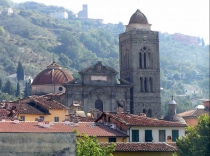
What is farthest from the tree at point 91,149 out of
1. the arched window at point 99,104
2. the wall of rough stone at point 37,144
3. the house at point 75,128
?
the arched window at point 99,104

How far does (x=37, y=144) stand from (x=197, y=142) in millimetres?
12423

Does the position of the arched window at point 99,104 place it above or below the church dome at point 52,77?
below

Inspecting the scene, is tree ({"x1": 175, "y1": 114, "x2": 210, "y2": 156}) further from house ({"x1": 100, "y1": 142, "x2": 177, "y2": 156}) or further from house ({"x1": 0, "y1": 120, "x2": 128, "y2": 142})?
house ({"x1": 0, "y1": 120, "x2": 128, "y2": 142})

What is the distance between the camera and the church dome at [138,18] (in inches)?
4530

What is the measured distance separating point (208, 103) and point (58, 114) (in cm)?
2601

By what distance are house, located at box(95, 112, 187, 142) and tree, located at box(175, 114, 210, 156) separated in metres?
6.50

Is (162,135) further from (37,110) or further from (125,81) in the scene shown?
(125,81)

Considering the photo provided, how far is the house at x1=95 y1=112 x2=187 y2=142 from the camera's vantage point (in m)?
60.7

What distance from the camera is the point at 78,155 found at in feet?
158

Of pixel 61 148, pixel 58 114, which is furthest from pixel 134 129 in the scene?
pixel 58 114

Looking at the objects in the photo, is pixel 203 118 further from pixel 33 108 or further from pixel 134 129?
pixel 33 108

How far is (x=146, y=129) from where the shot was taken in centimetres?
6122

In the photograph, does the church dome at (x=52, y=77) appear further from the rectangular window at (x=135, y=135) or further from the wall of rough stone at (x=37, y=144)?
the wall of rough stone at (x=37, y=144)

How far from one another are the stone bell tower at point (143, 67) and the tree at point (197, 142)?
54.0 m
